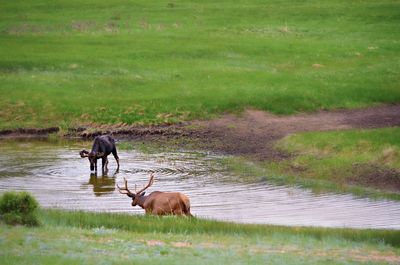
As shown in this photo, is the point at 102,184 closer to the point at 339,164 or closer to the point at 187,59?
the point at 339,164

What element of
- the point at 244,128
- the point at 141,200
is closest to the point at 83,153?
the point at 244,128

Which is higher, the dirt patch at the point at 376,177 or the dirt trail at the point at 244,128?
the dirt trail at the point at 244,128

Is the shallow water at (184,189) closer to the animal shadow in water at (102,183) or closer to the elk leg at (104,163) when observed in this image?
the animal shadow in water at (102,183)

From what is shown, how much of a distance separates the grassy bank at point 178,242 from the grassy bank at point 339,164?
7.23m

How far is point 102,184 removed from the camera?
1115 inches

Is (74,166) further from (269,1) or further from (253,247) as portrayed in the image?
(269,1)

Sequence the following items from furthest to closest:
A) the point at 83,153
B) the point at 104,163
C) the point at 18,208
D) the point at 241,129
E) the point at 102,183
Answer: the point at 241,129
the point at 104,163
the point at 83,153
the point at 102,183
the point at 18,208

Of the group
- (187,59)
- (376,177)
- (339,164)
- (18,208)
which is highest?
(187,59)

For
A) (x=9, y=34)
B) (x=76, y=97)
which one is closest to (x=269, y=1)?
(x=9, y=34)

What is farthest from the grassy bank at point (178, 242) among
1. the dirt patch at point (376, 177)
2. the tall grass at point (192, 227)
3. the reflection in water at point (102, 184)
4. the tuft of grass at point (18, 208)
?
the dirt patch at point (376, 177)

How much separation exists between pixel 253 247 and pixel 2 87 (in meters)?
25.6

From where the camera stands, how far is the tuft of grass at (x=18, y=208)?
58.3ft

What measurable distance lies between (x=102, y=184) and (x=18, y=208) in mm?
10374

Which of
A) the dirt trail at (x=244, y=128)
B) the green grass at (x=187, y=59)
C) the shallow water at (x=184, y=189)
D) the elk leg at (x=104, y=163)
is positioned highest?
the green grass at (x=187, y=59)
